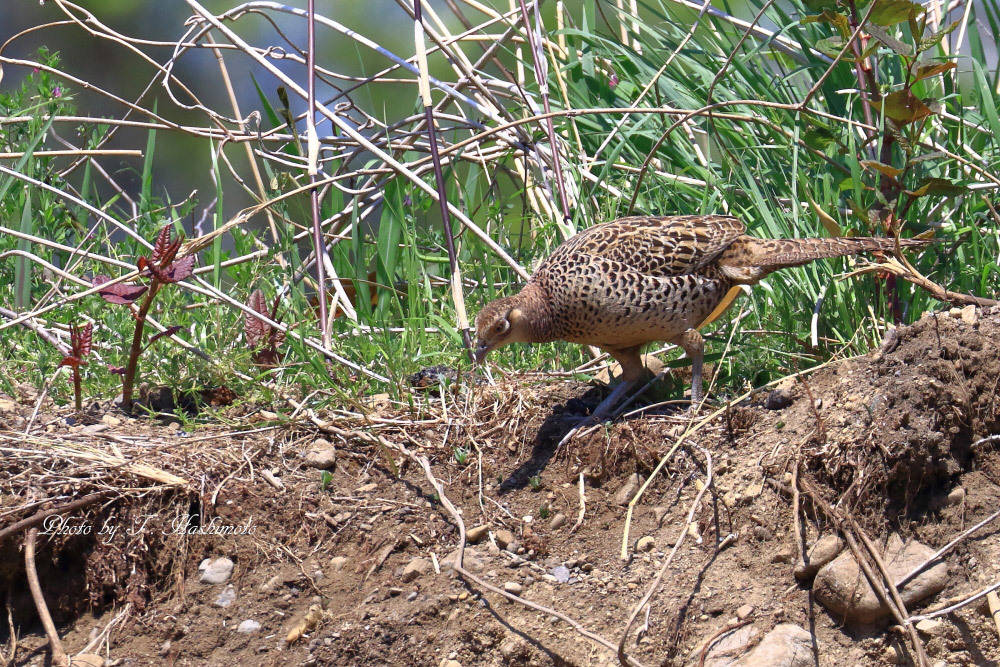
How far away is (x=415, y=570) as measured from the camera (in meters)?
3.27

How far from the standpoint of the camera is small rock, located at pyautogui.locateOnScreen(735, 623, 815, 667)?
2.80 meters

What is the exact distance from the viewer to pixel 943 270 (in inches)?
162

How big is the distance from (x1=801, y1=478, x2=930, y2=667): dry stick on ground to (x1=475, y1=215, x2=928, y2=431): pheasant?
86 centimetres

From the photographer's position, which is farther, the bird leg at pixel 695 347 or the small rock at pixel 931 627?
the bird leg at pixel 695 347

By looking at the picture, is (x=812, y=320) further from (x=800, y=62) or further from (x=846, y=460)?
(x=800, y=62)

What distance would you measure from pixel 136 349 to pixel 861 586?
2886 mm

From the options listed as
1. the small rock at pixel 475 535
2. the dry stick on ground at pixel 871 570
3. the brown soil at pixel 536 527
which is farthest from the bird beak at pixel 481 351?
the dry stick on ground at pixel 871 570

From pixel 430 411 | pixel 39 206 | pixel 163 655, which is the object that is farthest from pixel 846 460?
pixel 39 206

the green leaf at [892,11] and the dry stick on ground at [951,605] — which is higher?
the green leaf at [892,11]

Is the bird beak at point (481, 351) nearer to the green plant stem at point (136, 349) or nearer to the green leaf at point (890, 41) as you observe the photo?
the green plant stem at point (136, 349)

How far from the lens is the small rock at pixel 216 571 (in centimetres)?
333

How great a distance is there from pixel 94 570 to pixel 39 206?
8.92ft

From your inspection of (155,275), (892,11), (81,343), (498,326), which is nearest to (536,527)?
(498,326)

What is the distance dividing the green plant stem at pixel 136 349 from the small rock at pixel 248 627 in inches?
52.2
